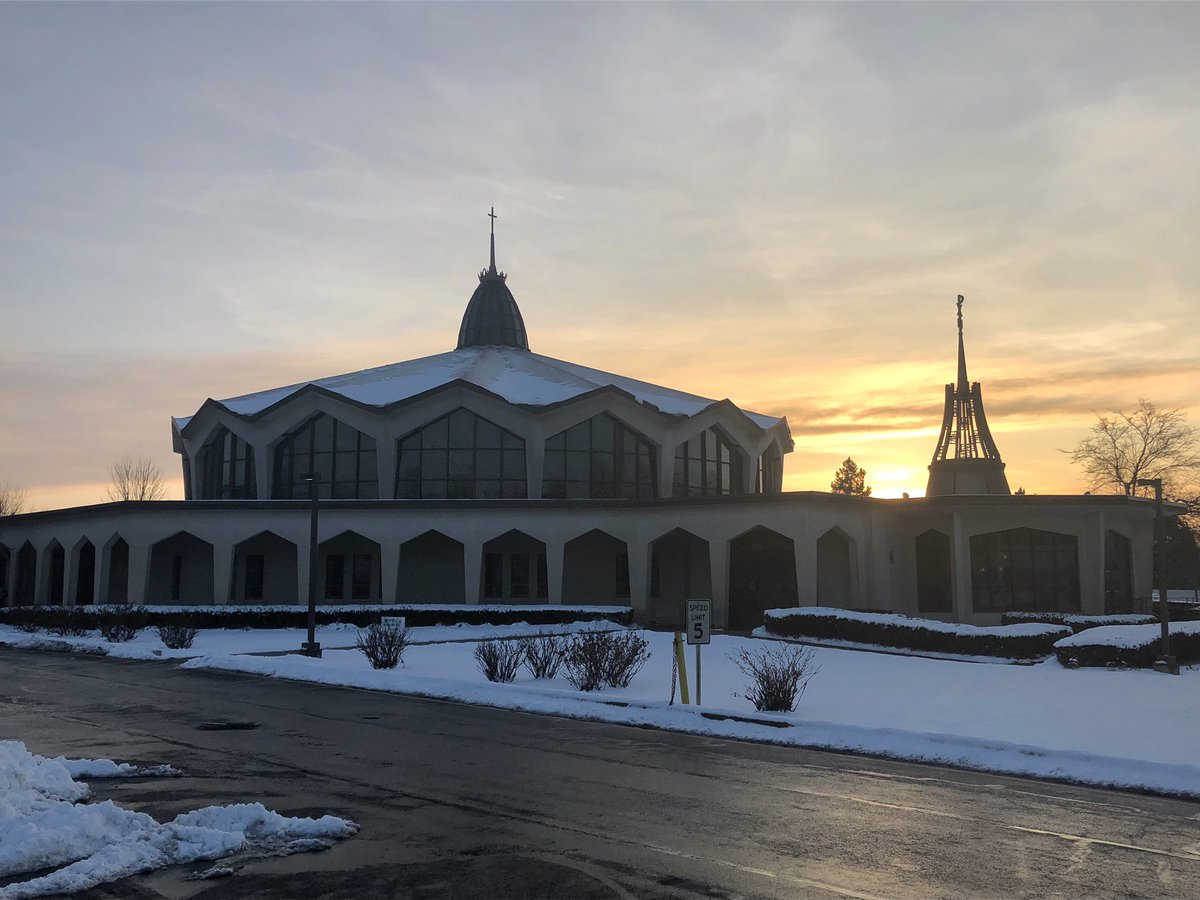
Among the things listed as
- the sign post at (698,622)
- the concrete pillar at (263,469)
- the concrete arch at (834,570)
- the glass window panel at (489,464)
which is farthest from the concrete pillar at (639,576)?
the sign post at (698,622)

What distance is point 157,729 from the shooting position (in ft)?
50.2

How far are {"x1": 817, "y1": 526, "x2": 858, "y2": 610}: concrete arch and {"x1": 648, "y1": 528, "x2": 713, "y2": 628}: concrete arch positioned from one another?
5342mm

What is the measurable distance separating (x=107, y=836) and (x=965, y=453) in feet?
181

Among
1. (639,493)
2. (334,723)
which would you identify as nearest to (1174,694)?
(334,723)

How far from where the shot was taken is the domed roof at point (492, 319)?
202 ft

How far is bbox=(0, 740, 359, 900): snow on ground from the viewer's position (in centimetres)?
758

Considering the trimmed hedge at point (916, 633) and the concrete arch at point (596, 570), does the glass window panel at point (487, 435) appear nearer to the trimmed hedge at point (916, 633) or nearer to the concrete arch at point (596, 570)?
the concrete arch at point (596, 570)

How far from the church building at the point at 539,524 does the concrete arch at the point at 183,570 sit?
6 cm

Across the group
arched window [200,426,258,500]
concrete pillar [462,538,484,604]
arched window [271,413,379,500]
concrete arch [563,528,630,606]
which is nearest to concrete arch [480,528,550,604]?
concrete arch [563,528,630,606]

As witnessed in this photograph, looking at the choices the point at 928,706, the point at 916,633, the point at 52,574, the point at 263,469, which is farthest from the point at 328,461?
the point at 928,706

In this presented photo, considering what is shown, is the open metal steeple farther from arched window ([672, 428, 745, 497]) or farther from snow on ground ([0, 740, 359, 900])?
snow on ground ([0, 740, 359, 900])

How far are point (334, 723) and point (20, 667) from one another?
14067 millimetres

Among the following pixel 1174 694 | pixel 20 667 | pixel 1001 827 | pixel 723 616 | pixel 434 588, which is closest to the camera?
pixel 1001 827

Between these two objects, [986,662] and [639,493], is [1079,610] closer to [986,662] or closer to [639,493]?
[986,662]
